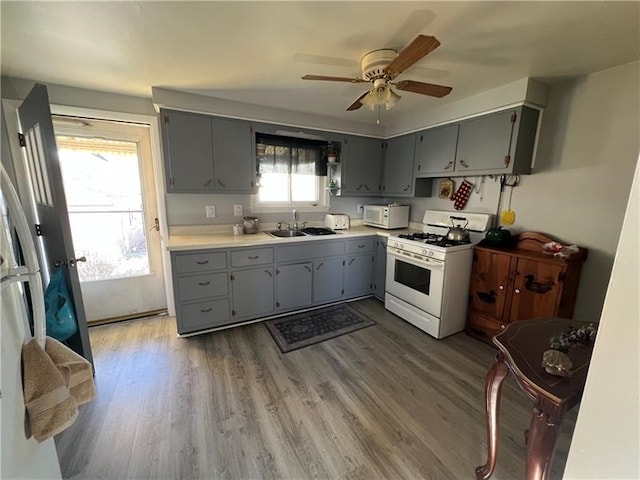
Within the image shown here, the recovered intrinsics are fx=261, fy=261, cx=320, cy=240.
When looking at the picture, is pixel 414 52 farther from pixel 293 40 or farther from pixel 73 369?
pixel 73 369

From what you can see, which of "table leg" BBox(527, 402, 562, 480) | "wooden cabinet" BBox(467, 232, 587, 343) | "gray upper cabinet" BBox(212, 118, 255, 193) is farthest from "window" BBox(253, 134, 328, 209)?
"table leg" BBox(527, 402, 562, 480)

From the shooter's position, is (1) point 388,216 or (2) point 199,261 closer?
(2) point 199,261

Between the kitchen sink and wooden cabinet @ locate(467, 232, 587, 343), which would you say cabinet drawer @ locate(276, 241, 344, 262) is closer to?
the kitchen sink

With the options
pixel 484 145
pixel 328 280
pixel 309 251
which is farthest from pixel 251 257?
pixel 484 145

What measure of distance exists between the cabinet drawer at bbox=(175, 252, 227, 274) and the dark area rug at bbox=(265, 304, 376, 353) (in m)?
0.86

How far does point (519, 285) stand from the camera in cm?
226

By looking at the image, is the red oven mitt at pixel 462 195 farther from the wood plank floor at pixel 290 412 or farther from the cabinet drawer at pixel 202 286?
the cabinet drawer at pixel 202 286

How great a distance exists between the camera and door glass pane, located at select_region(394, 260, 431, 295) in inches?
105

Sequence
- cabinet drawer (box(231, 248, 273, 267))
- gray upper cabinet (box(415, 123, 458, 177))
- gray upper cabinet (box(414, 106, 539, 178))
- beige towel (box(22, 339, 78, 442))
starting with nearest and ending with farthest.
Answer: beige towel (box(22, 339, 78, 442))
gray upper cabinet (box(414, 106, 539, 178))
cabinet drawer (box(231, 248, 273, 267))
gray upper cabinet (box(415, 123, 458, 177))

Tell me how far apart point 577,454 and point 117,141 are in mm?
3762

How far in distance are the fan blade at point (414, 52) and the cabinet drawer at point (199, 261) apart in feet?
6.75

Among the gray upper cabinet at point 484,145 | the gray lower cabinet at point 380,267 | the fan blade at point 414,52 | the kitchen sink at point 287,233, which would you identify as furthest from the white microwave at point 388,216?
the fan blade at point 414,52

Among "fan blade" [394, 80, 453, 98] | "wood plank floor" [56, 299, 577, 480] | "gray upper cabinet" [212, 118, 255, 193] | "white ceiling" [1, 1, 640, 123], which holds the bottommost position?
"wood plank floor" [56, 299, 577, 480]

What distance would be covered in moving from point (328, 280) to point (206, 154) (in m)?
1.92
